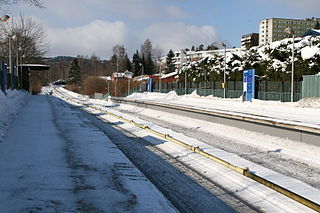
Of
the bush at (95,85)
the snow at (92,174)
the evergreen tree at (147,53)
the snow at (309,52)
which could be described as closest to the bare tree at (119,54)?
the evergreen tree at (147,53)

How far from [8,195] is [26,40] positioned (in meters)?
62.9

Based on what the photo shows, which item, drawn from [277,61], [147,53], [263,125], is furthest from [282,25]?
[263,125]

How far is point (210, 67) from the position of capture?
5356cm

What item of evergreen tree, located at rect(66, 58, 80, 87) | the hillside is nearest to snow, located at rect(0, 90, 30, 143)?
the hillside

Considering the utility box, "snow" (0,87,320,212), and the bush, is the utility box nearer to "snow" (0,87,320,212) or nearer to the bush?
"snow" (0,87,320,212)

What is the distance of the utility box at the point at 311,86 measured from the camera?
81.1 feet

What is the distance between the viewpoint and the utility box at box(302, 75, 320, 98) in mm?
24734

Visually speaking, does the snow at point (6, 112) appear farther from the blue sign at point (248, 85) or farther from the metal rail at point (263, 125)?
the blue sign at point (248, 85)

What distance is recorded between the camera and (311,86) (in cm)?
2534

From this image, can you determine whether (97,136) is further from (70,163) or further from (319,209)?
(319,209)

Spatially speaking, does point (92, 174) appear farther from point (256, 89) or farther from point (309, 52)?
point (309, 52)

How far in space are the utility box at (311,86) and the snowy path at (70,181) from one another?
63.5ft

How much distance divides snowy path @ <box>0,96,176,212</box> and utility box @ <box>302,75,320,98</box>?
1936 cm

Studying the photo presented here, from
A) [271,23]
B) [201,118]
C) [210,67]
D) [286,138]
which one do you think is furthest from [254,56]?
[271,23]
